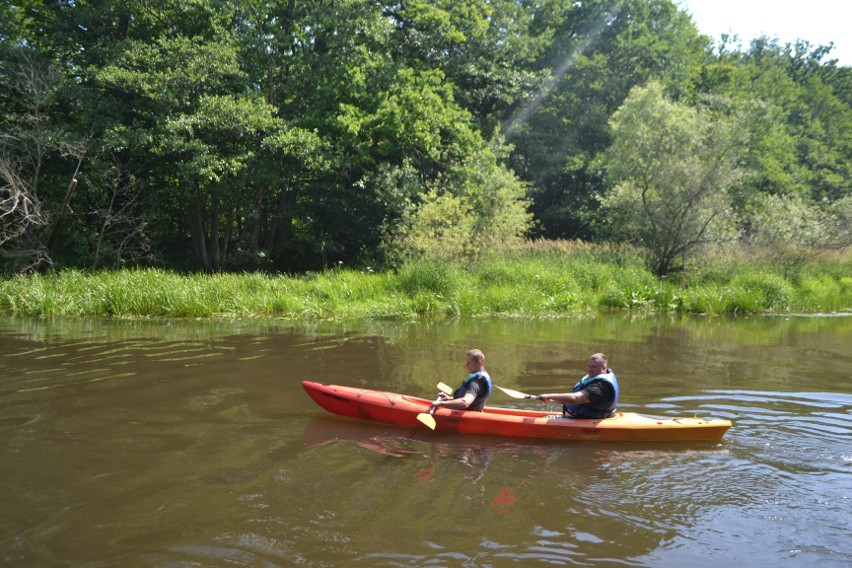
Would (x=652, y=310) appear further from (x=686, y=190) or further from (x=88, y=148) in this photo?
(x=88, y=148)

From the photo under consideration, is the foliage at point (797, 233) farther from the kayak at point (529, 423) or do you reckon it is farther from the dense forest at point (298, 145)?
the kayak at point (529, 423)

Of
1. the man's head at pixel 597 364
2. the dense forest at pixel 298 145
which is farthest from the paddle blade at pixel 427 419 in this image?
the dense forest at pixel 298 145

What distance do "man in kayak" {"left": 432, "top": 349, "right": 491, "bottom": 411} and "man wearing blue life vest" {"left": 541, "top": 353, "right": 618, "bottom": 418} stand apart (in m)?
0.66

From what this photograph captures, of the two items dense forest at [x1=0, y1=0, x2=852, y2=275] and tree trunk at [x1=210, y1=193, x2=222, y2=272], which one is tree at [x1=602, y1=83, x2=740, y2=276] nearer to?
dense forest at [x1=0, y1=0, x2=852, y2=275]

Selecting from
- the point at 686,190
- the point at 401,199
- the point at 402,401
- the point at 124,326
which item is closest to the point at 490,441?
the point at 402,401

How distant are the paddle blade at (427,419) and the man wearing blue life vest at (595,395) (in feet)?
4.11

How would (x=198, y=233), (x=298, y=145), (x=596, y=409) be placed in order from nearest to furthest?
1. (x=596, y=409)
2. (x=298, y=145)
3. (x=198, y=233)

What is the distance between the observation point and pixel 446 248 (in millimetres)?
17500

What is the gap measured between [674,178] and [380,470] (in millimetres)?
16334

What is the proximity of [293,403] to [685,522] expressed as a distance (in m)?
4.62

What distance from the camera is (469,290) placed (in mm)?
16266

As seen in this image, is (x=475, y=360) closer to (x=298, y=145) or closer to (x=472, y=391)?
(x=472, y=391)

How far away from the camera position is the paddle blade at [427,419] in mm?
6719

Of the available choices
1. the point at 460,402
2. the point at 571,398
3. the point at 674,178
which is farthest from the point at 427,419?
the point at 674,178
